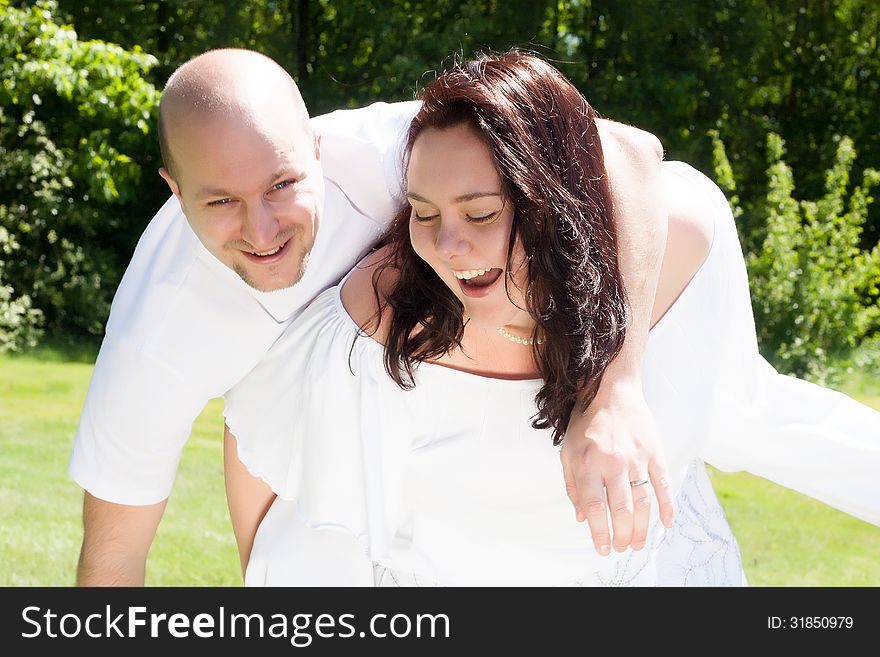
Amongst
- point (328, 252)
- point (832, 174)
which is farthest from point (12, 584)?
point (832, 174)

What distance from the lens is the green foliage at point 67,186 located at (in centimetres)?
1060

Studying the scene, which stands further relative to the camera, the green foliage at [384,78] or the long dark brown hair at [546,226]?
the green foliage at [384,78]

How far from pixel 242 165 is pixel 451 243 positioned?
2.04 ft

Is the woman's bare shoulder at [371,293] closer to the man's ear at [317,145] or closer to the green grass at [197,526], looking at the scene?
the man's ear at [317,145]

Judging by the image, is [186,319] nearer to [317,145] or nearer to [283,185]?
[283,185]

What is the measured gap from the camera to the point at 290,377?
3.00 metres

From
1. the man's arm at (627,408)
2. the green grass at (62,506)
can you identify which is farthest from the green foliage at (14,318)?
the man's arm at (627,408)

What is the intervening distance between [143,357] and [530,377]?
1060mm

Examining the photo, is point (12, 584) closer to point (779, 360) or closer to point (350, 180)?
point (350, 180)

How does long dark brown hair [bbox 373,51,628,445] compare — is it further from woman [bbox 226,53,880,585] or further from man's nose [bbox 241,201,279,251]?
man's nose [bbox 241,201,279,251]

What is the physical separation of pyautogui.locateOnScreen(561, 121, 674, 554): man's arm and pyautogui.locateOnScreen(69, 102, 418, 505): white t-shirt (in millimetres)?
674

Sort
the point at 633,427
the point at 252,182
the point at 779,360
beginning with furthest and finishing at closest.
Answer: the point at 779,360
the point at 252,182
the point at 633,427

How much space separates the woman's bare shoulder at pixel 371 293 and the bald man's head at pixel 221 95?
421 millimetres

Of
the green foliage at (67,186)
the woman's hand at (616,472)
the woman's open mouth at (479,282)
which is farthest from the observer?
the green foliage at (67,186)
